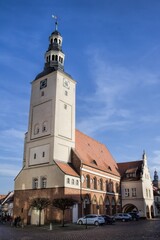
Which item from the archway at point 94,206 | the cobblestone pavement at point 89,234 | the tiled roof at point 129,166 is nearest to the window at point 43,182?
the archway at point 94,206

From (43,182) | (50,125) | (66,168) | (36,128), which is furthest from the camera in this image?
(36,128)

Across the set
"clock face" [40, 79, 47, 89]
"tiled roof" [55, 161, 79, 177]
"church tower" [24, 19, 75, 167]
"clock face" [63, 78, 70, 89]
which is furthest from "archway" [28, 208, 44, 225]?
"clock face" [63, 78, 70, 89]

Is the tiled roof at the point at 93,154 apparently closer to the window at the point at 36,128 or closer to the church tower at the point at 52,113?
the church tower at the point at 52,113

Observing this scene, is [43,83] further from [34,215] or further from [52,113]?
[34,215]

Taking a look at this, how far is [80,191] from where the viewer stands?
3878 centimetres

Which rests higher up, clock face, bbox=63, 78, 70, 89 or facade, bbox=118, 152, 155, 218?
clock face, bbox=63, 78, 70, 89

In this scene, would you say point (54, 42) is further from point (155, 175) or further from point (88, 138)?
point (155, 175)

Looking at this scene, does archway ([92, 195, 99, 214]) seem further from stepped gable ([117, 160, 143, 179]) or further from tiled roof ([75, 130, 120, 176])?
stepped gable ([117, 160, 143, 179])

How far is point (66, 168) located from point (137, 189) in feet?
68.1

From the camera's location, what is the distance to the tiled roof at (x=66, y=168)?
3694 centimetres

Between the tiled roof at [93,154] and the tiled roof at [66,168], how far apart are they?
242cm

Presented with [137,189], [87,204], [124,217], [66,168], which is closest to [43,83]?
[66,168]

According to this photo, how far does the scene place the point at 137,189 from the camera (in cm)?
5234

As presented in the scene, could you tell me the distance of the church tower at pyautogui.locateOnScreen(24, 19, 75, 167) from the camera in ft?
132
